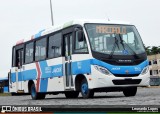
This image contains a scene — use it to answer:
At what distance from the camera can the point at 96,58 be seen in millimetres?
16047

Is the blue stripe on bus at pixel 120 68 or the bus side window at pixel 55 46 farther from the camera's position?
the bus side window at pixel 55 46

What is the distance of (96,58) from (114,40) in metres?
1.12

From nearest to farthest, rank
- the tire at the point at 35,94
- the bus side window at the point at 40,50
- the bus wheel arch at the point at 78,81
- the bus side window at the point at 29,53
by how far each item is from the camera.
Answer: the bus wheel arch at the point at 78,81
the bus side window at the point at 40,50
the tire at the point at 35,94
the bus side window at the point at 29,53

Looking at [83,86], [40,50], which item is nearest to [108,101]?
[83,86]

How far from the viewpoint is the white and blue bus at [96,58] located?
53.0ft

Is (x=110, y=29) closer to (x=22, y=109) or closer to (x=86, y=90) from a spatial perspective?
(x=86, y=90)

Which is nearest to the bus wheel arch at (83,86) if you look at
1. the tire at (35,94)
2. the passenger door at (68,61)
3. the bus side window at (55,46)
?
the passenger door at (68,61)

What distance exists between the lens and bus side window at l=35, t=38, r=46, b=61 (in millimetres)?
20391

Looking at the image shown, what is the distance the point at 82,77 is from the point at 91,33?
1.72 meters

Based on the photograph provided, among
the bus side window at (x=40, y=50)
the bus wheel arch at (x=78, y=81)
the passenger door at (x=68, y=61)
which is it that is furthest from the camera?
the bus side window at (x=40, y=50)

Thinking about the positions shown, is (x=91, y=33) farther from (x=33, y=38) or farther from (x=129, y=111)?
(x=129, y=111)

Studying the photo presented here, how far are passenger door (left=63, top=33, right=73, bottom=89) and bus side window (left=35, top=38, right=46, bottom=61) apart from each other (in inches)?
93.6

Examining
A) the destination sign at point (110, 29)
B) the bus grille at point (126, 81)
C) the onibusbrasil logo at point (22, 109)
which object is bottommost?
the onibusbrasil logo at point (22, 109)

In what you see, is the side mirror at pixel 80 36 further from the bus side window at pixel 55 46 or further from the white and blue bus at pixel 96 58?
the bus side window at pixel 55 46
